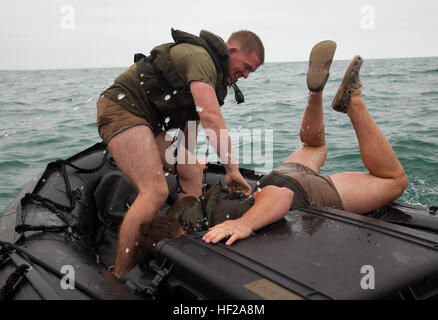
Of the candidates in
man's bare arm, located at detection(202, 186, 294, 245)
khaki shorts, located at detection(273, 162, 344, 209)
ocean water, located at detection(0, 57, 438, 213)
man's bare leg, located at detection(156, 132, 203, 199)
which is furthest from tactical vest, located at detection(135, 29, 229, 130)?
ocean water, located at detection(0, 57, 438, 213)

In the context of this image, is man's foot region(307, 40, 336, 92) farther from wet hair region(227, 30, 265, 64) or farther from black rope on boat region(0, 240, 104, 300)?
black rope on boat region(0, 240, 104, 300)

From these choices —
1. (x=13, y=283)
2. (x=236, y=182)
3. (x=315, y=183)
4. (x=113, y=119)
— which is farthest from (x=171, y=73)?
(x=13, y=283)

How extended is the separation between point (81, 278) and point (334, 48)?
2.41 metres

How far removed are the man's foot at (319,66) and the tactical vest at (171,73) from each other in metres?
0.69

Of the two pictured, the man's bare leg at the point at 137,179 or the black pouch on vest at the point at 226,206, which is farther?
the man's bare leg at the point at 137,179

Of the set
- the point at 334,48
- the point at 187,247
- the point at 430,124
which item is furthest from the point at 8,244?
the point at 430,124

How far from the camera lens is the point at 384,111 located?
9.51m

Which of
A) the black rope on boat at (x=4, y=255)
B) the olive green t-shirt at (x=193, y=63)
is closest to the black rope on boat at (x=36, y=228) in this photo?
the black rope on boat at (x=4, y=255)

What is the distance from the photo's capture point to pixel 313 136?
10.6ft

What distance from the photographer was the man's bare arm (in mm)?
1989

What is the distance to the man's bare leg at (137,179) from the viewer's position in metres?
2.51

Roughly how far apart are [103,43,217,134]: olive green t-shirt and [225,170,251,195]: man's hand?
559mm

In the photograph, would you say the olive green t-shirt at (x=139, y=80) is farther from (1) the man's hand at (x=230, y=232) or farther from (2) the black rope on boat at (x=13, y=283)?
(2) the black rope on boat at (x=13, y=283)
